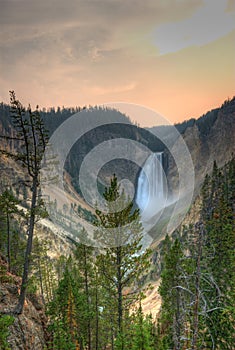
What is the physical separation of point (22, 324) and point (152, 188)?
111 meters

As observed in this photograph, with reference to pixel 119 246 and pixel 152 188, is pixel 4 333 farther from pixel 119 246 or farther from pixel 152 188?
pixel 152 188

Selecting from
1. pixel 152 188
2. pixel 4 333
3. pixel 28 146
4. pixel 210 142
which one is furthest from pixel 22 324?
pixel 152 188

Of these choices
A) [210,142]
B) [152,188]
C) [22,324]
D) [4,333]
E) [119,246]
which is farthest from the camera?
[152,188]

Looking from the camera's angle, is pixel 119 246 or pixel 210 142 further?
pixel 210 142

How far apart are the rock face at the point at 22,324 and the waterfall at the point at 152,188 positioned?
9450 cm

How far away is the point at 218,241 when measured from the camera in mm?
20703

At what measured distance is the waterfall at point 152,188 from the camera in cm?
11558

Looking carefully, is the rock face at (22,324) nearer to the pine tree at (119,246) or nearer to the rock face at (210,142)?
the pine tree at (119,246)

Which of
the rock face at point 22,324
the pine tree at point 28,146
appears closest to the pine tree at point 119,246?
the pine tree at point 28,146

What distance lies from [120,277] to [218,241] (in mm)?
10392

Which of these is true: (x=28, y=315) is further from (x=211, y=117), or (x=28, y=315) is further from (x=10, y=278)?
(x=211, y=117)

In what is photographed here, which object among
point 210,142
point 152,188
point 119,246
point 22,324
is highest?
point 210,142

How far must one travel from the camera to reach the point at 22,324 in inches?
549

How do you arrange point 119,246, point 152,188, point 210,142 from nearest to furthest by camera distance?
point 119,246 → point 210,142 → point 152,188
